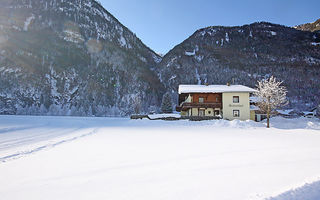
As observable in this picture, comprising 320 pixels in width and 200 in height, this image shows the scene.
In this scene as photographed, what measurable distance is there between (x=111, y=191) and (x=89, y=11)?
146 metres

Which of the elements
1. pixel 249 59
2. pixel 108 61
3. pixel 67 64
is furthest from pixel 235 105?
pixel 67 64

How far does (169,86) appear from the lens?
11081 cm

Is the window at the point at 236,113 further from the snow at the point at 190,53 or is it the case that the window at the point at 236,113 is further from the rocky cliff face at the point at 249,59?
the snow at the point at 190,53

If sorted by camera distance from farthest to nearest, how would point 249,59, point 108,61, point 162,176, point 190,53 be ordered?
point 190,53 < point 108,61 < point 249,59 < point 162,176

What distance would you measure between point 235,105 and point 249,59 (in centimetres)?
10162

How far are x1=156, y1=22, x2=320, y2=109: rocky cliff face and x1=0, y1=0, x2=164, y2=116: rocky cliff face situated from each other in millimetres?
24209

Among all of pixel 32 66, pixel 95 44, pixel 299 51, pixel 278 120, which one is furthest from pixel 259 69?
pixel 32 66

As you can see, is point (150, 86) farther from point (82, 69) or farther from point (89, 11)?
point (89, 11)

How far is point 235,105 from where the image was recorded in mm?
29297

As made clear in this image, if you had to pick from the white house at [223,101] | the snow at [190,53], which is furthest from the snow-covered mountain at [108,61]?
the white house at [223,101]

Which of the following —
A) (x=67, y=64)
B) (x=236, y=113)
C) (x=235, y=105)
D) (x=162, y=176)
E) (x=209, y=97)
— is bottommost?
(x=162, y=176)

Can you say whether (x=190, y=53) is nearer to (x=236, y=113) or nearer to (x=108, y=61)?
(x=108, y=61)

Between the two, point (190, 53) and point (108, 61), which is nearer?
point (108, 61)

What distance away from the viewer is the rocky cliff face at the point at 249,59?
3853 inches
